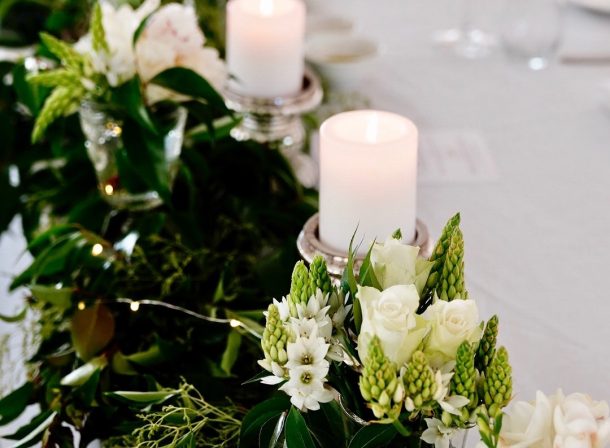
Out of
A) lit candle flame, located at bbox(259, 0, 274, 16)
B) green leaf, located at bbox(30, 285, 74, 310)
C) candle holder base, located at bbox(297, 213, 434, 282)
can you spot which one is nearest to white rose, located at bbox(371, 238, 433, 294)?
candle holder base, located at bbox(297, 213, 434, 282)

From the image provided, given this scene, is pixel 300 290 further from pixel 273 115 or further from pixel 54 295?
pixel 273 115

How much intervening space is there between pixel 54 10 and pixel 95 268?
649 millimetres

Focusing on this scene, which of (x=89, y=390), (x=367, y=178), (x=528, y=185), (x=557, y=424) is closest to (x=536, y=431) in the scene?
(x=557, y=424)

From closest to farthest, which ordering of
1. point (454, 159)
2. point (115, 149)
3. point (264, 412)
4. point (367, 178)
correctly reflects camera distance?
point (264, 412)
point (367, 178)
point (115, 149)
point (454, 159)

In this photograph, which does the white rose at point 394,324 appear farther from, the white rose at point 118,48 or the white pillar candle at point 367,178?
the white rose at point 118,48

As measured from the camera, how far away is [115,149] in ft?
3.08

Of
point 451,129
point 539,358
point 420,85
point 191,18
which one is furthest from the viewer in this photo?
point 420,85

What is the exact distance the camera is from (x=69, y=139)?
1.12 metres

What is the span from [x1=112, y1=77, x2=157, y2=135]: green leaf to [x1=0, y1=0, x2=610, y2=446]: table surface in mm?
177

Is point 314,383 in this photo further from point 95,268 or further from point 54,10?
point 54,10

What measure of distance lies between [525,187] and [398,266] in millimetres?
577

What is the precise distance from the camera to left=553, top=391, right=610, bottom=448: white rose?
509mm

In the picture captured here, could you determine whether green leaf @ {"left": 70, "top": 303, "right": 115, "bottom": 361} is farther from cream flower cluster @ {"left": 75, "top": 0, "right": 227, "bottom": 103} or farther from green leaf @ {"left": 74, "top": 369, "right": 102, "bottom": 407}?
cream flower cluster @ {"left": 75, "top": 0, "right": 227, "bottom": 103}

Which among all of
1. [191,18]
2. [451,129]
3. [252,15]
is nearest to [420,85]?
[451,129]
